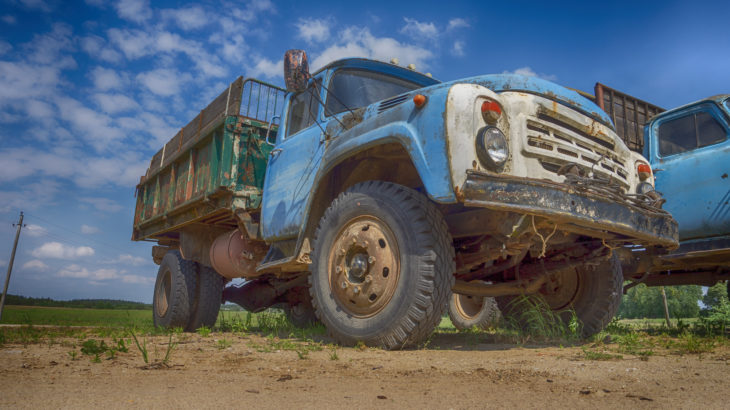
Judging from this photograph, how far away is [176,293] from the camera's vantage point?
21.0 feet

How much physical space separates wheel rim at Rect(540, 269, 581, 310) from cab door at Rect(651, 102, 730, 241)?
1607mm

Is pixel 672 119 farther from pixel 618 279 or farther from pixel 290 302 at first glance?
pixel 290 302

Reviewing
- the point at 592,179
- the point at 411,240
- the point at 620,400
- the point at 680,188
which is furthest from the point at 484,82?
the point at 680,188

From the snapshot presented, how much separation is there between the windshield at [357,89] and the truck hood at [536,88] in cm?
117

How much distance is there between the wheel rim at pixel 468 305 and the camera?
6.99 meters

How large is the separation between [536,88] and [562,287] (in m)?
2.20

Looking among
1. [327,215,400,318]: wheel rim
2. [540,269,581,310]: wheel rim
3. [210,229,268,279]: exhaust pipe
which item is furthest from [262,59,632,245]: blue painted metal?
[540,269,581,310]: wheel rim

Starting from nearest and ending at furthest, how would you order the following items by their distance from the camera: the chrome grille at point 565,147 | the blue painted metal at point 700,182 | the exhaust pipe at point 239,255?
the chrome grille at point 565,147 → the blue painted metal at point 700,182 → the exhaust pipe at point 239,255

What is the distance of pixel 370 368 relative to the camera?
2414mm

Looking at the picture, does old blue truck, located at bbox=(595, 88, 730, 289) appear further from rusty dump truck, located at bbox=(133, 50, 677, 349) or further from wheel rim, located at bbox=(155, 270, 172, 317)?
wheel rim, located at bbox=(155, 270, 172, 317)

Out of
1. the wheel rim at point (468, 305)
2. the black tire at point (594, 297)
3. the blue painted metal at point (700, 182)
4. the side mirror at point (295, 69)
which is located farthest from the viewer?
the wheel rim at point (468, 305)

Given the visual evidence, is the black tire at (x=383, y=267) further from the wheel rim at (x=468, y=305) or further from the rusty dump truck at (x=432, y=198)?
the wheel rim at (x=468, y=305)

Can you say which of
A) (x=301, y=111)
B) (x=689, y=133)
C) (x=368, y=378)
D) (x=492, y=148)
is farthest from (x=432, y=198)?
(x=689, y=133)

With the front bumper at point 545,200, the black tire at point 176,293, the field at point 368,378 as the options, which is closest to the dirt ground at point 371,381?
the field at point 368,378
